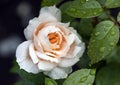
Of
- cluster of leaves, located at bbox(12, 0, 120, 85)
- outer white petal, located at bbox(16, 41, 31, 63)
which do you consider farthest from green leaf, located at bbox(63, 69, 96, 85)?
outer white petal, located at bbox(16, 41, 31, 63)

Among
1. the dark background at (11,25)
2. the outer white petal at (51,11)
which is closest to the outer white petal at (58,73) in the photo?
the outer white petal at (51,11)

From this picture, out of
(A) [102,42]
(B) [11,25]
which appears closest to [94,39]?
(A) [102,42]

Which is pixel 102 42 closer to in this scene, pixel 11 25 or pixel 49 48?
pixel 49 48

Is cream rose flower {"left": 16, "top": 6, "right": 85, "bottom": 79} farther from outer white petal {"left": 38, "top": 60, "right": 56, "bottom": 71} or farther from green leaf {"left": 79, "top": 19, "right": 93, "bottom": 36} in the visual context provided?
green leaf {"left": 79, "top": 19, "right": 93, "bottom": 36}

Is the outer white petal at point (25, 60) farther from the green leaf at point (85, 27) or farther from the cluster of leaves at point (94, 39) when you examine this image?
the green leaf at point (85, 27)

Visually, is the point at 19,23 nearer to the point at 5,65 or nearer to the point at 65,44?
the point at 5,65

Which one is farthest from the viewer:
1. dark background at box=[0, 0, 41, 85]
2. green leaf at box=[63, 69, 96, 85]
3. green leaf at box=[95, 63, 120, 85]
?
dark background at box=[0, 0, 41, 85]

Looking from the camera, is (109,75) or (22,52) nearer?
(22,52)
